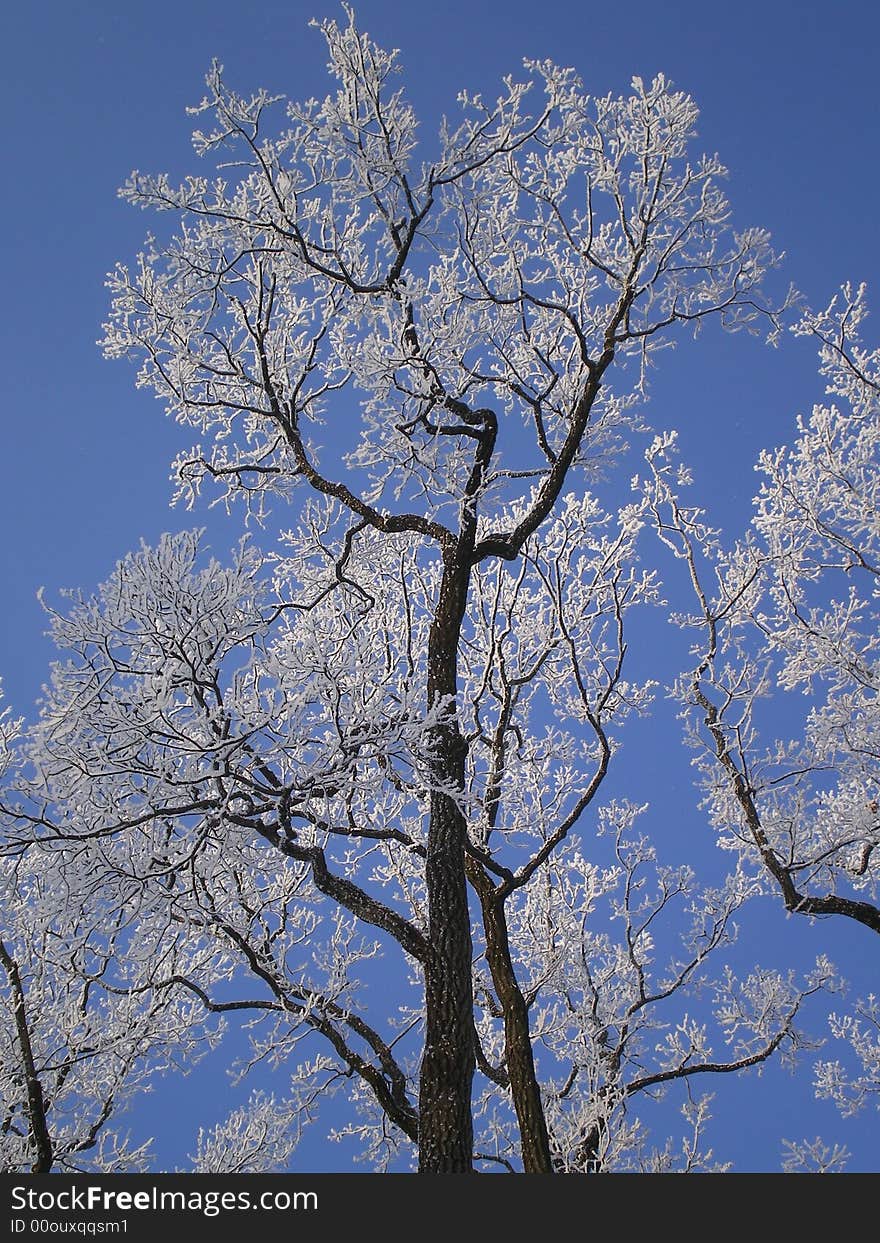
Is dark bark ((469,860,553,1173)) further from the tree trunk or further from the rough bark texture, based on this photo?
the tree trunk

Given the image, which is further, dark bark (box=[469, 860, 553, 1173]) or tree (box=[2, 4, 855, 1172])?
dark bark (box=[469, 860, 553, 1173])

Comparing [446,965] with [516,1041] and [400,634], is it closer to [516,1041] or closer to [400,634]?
[516,1041]

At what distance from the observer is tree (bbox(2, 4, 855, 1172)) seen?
14.1 ft

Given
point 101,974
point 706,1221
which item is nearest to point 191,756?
point 706,1221

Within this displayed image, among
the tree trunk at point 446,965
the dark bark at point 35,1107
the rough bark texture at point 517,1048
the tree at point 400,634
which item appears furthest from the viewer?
the rough bark texture at point 517,1048

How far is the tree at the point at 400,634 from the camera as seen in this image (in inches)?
170

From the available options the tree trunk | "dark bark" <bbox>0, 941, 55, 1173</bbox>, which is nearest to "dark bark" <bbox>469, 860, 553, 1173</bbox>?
the tree trunk

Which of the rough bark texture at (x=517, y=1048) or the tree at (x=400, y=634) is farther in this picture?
the rough bark texture at (x=517, y=1048)

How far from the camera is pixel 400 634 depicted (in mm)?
9055

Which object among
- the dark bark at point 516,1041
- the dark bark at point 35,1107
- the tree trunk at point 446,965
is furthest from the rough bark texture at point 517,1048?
the dark bark at point 35,1107

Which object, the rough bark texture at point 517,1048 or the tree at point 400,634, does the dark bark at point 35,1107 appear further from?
the rough bark texture at point 517,1048

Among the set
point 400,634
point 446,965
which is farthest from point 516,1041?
point 400,634

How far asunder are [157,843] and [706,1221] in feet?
9.63

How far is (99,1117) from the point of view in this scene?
Answer: 7770 mm
